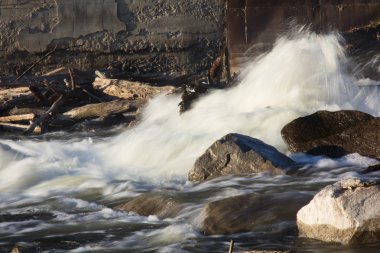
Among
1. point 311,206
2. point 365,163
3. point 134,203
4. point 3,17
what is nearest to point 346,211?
point 311,206

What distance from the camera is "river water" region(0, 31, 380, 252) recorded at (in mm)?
5340

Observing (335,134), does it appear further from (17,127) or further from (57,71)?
(57,71)

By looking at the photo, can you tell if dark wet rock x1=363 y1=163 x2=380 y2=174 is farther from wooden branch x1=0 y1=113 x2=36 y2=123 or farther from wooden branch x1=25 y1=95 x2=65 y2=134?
wooden branch x1=0 y1=113 x2=36 y2=123

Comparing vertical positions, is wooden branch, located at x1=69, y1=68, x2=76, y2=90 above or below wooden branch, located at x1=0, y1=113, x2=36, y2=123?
above

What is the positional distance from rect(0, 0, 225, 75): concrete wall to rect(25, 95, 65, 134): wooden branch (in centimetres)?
165

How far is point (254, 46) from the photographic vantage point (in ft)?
41.3

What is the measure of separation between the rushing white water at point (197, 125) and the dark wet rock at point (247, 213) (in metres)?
2.05

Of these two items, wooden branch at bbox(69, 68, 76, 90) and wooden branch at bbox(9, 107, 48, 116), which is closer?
wooden branch at bbox(9, 107, 48, 116)

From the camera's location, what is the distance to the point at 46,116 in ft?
37.1

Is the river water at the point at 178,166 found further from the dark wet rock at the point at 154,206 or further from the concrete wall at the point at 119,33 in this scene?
the concrete wall at the point at 119,33

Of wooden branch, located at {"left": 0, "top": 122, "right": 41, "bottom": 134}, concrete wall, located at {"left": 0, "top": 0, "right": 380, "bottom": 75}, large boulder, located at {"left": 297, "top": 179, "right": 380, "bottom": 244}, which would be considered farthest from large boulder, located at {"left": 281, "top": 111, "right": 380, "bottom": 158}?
concrete wall, located at {"left": 0, "top": 0, "right": 380, "bottom": 75}

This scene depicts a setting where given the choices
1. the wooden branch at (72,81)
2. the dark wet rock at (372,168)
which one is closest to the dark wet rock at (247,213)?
the dark wet rock at (372,168)

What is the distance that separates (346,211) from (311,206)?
27 cm

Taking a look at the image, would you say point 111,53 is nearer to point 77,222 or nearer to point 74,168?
point 74,168
